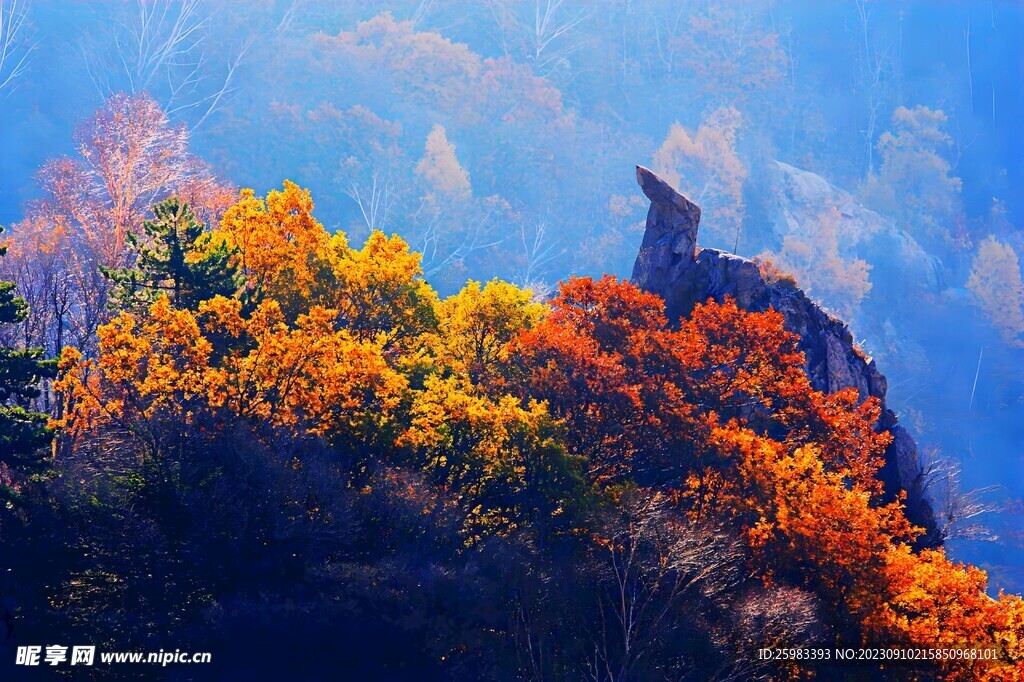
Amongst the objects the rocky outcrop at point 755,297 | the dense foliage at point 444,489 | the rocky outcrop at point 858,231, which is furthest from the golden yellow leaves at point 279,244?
the rocky outcrop at point 858,231

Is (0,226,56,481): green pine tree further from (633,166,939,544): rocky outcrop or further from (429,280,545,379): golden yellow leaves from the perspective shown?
(633,166,939,544): rocky outcrop

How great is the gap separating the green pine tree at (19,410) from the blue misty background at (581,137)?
5589 centimetres

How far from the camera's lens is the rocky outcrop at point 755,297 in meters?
33.9

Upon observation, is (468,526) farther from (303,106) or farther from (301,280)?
(303,106)

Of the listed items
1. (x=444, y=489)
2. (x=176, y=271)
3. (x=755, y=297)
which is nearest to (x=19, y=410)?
→ (x=176, y=271)

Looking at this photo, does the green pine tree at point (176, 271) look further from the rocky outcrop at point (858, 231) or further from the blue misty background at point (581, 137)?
the rocky outcrop at point (858, 231)

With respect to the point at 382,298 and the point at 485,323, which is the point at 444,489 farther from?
the point at 382,298

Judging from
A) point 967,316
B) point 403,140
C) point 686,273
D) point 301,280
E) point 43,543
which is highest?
point 403,140

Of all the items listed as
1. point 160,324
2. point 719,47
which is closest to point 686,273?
point 160,324

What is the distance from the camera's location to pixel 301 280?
29516 mm

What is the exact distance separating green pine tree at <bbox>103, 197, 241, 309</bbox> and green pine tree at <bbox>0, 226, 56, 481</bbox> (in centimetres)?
353

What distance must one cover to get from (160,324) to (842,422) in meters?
18.6

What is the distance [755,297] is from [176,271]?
59.4 feet

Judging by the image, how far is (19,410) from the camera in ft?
77.8
